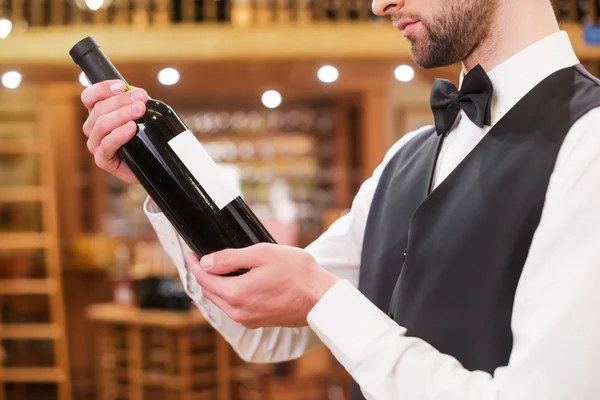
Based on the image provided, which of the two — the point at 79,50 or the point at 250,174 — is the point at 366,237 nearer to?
the point at 79,50

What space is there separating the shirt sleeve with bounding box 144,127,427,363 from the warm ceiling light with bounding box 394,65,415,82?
354 centimetres

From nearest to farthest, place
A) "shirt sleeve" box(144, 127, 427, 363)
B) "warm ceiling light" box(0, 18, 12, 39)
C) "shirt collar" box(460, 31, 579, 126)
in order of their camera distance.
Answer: "shirt collar" box(460, 31, 579, 126)
"shirt sleeve" box(144, 127, 427, 363)
"warm ceiling light" box(0, 18, 12, 39)

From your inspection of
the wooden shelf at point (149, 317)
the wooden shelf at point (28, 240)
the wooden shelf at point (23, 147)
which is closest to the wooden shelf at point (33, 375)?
the wooden shelf at point (149, 317)

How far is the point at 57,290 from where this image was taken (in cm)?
530

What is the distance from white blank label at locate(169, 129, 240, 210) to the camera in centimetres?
106

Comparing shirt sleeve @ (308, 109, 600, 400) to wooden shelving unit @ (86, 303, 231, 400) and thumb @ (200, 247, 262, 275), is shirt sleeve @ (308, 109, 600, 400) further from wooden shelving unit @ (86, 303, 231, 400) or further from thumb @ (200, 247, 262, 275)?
wooden shelving unit @ (86, 303, 231, 400)

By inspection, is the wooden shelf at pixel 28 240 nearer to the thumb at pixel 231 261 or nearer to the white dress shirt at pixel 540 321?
the thumb at pixel 231 261

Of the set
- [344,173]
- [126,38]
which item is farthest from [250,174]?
[126,38]

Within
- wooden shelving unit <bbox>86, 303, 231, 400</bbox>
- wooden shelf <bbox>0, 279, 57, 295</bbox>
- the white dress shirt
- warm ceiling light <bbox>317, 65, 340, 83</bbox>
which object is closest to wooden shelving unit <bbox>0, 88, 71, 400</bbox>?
wooden shelf <bbox>0, 279, 57, 295</bbox>

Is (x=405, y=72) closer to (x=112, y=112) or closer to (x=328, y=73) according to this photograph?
(x=328, y=73)

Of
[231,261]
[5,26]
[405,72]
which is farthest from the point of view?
[5,26]

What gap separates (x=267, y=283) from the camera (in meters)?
0.92

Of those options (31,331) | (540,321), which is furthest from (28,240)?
(540,321)

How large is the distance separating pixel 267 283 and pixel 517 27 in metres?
0.54
